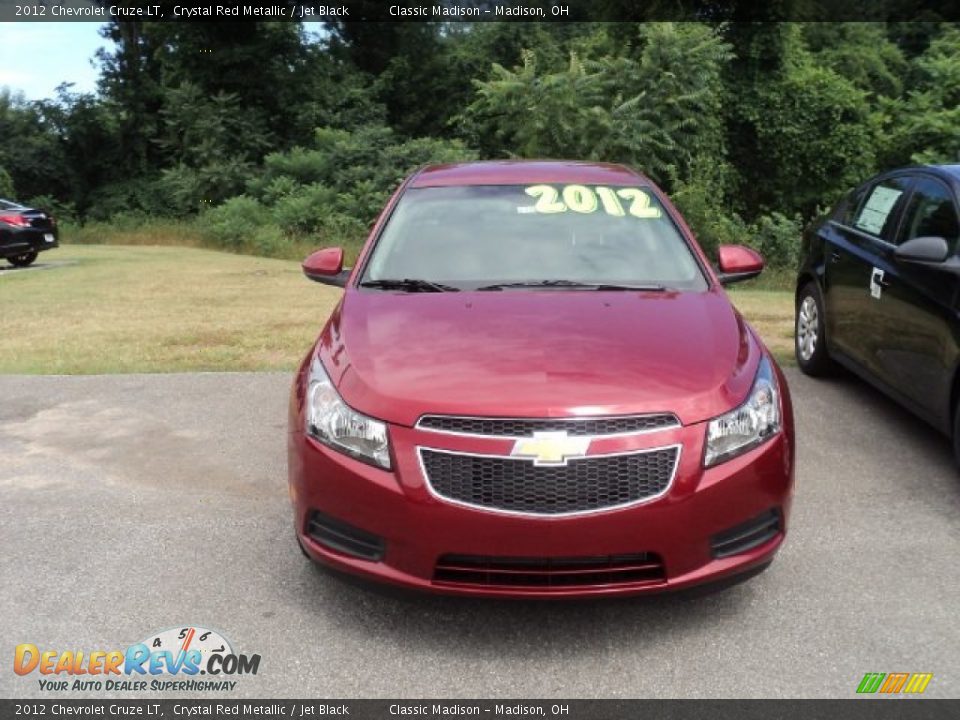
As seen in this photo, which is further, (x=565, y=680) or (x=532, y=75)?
(x=532, y=75)

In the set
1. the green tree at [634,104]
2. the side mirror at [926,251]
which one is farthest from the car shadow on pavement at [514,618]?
the green tree at [634,104]

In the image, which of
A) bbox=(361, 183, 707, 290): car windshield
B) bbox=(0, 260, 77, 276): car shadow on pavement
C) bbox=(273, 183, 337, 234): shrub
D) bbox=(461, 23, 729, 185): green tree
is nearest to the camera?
bbox=(361, 183, 707, 290): car windshield

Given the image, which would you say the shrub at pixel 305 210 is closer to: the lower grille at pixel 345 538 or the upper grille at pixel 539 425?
the lower grille at pixel 345 538

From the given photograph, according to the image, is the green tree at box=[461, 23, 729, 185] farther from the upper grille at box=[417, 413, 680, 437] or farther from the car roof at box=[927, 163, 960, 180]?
the upper grille at box=[417, 413, 680, 437]

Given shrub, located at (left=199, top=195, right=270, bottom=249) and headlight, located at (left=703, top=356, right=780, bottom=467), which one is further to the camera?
shrub, located at (left=199, top=195, right=270, bottom=249)

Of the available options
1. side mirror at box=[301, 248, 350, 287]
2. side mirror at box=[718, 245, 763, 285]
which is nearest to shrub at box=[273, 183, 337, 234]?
side mirror at box=[301, 248, 350, 287]

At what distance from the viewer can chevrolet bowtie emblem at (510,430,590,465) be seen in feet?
9.50

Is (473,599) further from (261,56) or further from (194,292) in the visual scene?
(261,56)

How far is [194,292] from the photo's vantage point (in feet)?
42.6

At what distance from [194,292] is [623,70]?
1487cm

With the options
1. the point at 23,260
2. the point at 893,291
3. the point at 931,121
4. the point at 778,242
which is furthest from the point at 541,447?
the point at 931,121

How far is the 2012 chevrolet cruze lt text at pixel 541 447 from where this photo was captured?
2.91 metres

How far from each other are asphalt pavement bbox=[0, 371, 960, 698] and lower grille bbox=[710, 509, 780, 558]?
0.70 ft
